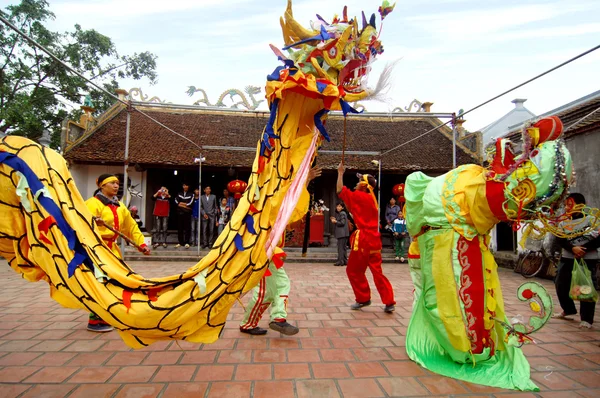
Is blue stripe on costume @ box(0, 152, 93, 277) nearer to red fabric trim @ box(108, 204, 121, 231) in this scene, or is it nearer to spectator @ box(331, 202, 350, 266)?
red fabric trim @ box(108, 204, 121, 231)

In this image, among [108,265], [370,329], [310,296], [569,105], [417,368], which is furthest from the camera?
[569,105]

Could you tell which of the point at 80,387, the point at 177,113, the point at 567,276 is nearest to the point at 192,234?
the point at 177,113

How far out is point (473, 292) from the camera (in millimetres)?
2736

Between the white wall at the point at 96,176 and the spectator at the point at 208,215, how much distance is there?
3.05 meters

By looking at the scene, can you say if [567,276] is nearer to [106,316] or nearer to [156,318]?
[156,318]

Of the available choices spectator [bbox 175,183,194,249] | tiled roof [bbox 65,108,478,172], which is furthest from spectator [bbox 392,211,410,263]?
spectator [bbox 175,183,194,249]

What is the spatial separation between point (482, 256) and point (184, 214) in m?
9.65

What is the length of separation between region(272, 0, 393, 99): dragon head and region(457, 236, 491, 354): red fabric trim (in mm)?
1440

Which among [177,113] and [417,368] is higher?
[177,113]

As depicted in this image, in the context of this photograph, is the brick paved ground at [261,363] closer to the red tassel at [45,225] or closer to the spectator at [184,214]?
the red tassel at [45,225]

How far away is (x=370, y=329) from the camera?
154 inches

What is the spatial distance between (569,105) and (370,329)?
339 inches

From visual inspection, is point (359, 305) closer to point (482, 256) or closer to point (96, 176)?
point (482, 256)

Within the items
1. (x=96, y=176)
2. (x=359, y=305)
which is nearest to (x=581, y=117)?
(x=359, y=305)
